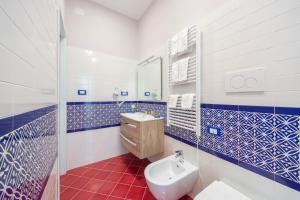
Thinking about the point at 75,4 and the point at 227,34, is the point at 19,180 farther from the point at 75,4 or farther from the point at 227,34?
the point at 75,4

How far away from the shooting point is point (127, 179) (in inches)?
70.2

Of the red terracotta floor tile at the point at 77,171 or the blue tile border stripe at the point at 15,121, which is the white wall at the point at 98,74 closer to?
the red terracotta floor tile at the point at 77,171

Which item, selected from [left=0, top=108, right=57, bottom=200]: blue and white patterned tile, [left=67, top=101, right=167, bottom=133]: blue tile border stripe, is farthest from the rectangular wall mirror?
[left=0, top=108, right=57, bottom=200]: blue and white patterned tile

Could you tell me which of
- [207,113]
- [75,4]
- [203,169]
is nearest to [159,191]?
[203,169]

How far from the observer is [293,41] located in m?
0.77

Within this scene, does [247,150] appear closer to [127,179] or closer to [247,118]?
[247,118]

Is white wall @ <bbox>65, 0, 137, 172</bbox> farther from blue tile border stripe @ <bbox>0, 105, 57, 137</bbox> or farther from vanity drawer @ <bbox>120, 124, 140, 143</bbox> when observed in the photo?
blue tile border stripe @ <bbox>0, 105, 57, 137</bbox>

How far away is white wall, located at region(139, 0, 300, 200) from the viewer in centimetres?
79

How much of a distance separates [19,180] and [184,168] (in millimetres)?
1368

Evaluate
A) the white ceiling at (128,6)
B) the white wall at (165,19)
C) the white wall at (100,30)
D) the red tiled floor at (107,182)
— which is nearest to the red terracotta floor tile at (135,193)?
the red tiled floor at (107,182)

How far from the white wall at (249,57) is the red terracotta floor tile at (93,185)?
1211 millimetres

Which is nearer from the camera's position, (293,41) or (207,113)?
(293,41)

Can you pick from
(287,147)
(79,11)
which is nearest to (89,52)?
(79,11)

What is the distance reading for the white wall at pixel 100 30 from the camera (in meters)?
2.02
